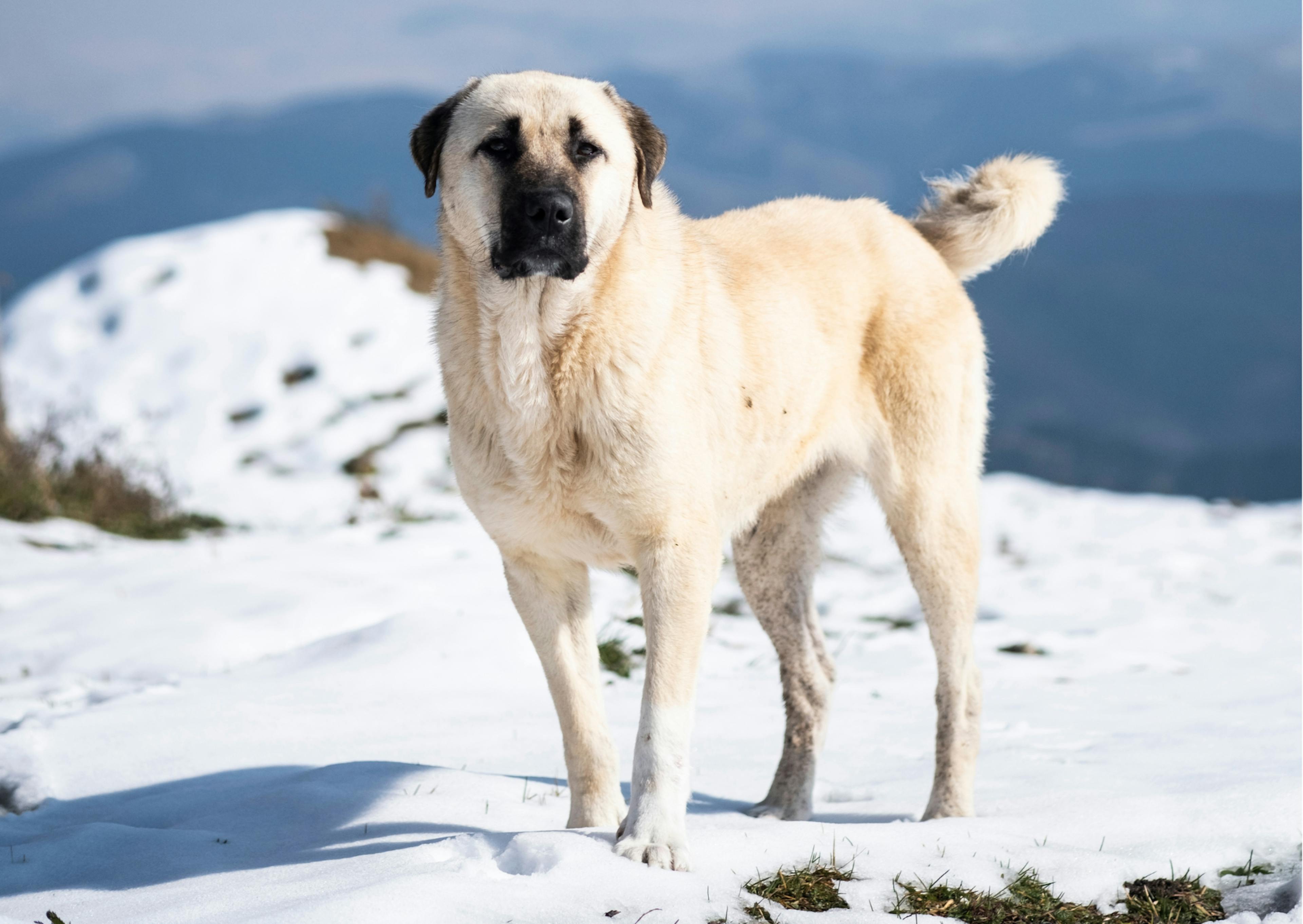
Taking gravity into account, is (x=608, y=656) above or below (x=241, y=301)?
below

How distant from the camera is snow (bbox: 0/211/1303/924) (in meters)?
2.61

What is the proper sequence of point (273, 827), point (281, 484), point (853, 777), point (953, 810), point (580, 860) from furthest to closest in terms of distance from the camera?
point (281, 484)
point (853, 777)
point (953, 810)
point (273, 827)
point (580, 860)

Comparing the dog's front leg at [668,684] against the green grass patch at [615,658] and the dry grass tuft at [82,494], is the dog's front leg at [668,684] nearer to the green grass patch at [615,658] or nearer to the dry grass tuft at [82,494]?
the green grass patch at [615,658]

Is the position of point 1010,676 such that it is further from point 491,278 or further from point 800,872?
point 491,278

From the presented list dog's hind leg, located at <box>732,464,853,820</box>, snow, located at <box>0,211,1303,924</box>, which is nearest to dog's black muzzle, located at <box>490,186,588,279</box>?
snow, located at <box>0,211,1303,924</box>

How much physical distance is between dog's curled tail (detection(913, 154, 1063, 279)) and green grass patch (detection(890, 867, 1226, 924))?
237 centimetres

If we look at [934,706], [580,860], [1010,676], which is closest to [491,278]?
[580,860]

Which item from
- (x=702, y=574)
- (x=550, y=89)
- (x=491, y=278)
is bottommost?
(x=702, y=574)

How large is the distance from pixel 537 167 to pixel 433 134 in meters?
0.46

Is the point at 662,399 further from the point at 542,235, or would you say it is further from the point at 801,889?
the point at 801,889

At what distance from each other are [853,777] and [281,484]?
758cm

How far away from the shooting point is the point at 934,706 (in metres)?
4.83

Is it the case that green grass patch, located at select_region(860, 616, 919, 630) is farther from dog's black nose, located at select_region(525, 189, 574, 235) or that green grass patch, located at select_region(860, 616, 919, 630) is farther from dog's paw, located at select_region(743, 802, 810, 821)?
dog's black nose, located at select_region(525, 189, 574, 235)

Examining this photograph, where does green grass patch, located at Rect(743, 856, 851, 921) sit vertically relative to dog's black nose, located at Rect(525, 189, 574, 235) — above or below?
below
